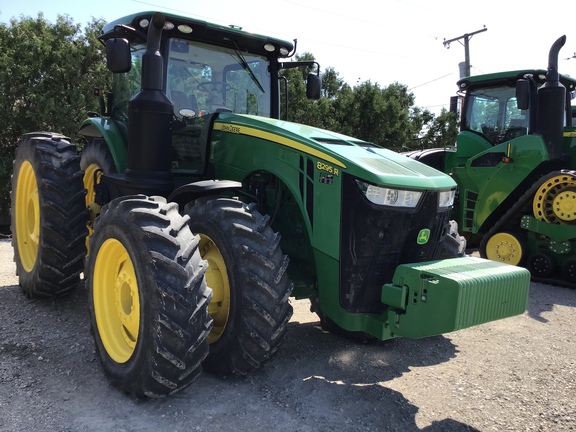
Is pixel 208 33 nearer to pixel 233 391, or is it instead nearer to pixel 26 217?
pixel 26 217

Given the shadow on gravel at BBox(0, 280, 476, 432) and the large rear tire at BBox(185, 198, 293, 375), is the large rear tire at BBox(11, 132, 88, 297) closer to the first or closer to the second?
the shadow on gravel at BBox(0, 280, 476, 432)

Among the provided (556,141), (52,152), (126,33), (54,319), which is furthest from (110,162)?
(556,141)

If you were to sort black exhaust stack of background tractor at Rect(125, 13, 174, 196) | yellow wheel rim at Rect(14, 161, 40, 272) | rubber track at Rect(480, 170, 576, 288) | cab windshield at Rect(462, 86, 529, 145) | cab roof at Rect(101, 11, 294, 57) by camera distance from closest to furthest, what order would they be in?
black exhaust stack of background tractor at Rect(125, 13, 174, 196) < cab roof at Rect(101, 11, 294, 57) < yellow wheel rim at Rect(14, 161, 40, 272) < rubber track at Rect(480, 170, 576, 288) < cab windshield at Rect(462, 86, 529, 145)

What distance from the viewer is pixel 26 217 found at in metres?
5.20

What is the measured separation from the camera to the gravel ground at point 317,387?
2924 millimetres

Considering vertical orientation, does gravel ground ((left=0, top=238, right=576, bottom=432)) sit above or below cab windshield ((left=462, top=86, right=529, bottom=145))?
below

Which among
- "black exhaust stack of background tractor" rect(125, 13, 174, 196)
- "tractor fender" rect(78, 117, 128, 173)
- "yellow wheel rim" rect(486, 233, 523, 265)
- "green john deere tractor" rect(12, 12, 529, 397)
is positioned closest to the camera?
"green john deere tractor" rect(12, 12, 529, 397)

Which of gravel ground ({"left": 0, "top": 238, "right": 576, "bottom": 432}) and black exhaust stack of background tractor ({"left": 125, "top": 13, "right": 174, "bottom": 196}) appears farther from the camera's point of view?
black exhaust stack of background tractor ({"left": 125, "top": 13, "right": 174, "bottom": 196})

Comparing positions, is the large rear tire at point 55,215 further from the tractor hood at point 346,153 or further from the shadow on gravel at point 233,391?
the tractor hood at point 346,153

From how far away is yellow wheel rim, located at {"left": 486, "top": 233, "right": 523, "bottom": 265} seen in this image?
742cm

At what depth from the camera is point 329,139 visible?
3.72m

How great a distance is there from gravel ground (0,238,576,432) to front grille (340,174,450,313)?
2.13ft

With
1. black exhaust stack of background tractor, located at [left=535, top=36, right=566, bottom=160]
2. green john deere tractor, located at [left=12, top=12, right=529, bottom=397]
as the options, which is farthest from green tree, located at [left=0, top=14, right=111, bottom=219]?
black exhaust stack of background tractor, located at [left=535, top=36, right=566, bottom=160]

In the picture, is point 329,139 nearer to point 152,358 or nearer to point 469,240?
point 152,358
